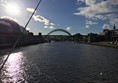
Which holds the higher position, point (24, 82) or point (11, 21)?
point (11, 21)

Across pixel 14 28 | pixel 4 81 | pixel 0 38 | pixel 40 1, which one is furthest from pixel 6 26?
pixel 40 1

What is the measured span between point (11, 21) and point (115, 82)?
5624 inches

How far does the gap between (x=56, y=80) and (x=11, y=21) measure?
140 meters

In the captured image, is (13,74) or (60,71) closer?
(13,74)

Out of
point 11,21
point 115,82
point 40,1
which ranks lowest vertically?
point 115,82

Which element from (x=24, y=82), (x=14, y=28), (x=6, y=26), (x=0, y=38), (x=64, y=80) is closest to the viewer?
(x=24, y=82)

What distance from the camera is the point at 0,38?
100188mm

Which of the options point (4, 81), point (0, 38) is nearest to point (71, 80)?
point (4, 81)

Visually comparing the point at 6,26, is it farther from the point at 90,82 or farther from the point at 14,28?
the point at 90,82

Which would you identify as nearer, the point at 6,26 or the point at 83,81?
the point at 83,81

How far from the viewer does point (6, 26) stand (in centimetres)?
13725

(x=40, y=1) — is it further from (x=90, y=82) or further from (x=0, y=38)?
(x=0, y=38)

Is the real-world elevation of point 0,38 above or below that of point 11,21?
below

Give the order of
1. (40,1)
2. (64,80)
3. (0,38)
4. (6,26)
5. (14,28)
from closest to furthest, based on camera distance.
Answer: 1. (40,1)
2. (64,80)
3. (0,38)
4. (6,26)
5. (14,28)
